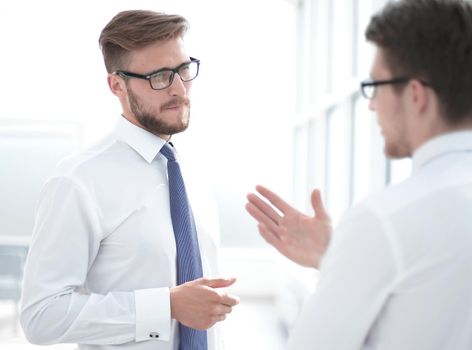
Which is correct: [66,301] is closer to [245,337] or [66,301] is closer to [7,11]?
[245,337]

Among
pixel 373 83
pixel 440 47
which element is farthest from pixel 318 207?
pixel 440 47

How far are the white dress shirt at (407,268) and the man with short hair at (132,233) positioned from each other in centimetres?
56

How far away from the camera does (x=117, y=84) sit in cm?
167

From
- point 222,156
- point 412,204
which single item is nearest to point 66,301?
point 412,204

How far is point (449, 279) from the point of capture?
2.74 ft

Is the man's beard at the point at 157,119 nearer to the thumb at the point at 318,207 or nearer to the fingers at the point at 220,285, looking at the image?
the fingers at the point at 220,285

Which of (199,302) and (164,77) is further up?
(164,77)

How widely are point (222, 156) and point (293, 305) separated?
203 centimetres

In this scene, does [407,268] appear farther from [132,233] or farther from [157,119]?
[157,119]

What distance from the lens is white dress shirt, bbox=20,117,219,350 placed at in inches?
55.1

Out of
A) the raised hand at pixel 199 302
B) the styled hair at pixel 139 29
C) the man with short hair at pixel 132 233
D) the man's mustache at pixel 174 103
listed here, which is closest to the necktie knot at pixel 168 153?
the man with short hair at pixel 132 233

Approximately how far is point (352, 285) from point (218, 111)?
5.37 m

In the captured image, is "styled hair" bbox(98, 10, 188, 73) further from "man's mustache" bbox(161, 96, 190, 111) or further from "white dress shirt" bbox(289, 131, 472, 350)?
"white dress shirt" bbox(289, 131, 472, 350)

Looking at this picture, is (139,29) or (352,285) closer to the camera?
(352,285)
